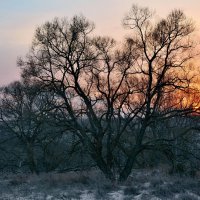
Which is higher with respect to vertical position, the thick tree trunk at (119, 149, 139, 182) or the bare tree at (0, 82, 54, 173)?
the bare tree at (0, 82, 54, 173)

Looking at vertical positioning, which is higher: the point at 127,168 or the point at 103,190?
the point at 127,168

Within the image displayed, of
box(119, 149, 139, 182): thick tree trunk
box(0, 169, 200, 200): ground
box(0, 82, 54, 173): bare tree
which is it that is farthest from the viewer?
box(0, 82, 54, 173): bare tree

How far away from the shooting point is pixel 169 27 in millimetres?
24406

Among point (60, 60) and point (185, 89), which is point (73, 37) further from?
point (185, 89)

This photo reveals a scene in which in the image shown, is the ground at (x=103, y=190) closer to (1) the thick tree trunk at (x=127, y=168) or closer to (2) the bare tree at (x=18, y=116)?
(1) the thick tree trunk at (x=127, y=168)

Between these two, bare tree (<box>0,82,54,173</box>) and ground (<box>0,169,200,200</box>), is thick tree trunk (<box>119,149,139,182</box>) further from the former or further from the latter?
bare tree (<box>0,82,54,173</box>)

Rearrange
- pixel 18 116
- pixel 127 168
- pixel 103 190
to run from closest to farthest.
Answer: pixel 103 190, pixel 127 168, pixel 18 116

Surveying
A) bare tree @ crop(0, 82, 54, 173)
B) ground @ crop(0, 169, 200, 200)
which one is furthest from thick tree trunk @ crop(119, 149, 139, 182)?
bare tree @ crop(0, 82, 54, 173)

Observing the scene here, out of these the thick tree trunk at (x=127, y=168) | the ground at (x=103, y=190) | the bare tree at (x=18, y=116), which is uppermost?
the bare tree at (x=18, y=116)

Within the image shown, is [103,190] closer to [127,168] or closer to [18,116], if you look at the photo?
[127,168]

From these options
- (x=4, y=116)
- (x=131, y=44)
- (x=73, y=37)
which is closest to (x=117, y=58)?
(x=131, y=44)

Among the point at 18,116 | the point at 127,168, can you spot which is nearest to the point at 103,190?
the point at 127,168

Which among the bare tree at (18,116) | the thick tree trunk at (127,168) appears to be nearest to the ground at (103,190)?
the thick tree trunk at (127,168)

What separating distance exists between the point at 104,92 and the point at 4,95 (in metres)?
24.3
